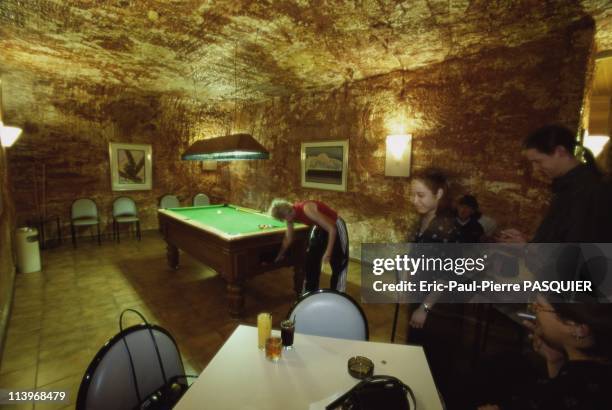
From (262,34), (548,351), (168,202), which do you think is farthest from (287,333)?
(168,202)

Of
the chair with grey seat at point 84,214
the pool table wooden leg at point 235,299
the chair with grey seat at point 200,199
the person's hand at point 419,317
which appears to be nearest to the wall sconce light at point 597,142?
the person's hand at point 419,317

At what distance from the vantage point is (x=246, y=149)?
3.08 metres

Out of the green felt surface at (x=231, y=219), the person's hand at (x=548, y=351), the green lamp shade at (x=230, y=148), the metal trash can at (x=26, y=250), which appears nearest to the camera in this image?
the person's hand at (x=548, y=351)

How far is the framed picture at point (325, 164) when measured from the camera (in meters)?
5.09

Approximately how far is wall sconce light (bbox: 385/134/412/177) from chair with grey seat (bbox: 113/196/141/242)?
5.33 m

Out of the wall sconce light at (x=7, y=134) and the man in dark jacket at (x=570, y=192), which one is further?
the wall sconce light at (x=7, y=134)

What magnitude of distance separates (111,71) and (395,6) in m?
4.63

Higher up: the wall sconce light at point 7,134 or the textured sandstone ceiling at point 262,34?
the textured sandstone ceiling at point 262,34

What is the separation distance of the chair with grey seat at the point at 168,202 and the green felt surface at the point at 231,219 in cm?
199

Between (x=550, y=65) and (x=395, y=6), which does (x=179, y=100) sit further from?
(x=550, y=65)

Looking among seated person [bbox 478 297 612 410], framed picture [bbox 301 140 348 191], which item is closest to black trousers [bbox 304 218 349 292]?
→ seated person [bbox 478 297 612 410]

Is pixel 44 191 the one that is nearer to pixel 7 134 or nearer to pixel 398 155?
pixel 7 134

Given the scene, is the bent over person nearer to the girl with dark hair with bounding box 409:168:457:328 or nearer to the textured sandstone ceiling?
the girl with dark hair with bounding box 409:168:457:328

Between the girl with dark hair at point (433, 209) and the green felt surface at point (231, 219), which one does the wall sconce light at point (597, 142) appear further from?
the green felt surface at point (231, 219)
